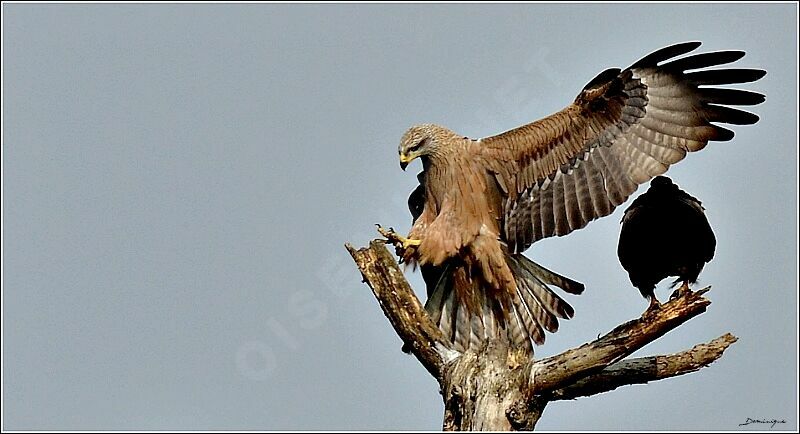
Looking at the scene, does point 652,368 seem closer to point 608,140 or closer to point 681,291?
point 681,291

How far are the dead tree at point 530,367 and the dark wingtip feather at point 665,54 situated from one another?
7.29 feet

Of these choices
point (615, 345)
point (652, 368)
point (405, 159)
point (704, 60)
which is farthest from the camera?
point (405, 159)

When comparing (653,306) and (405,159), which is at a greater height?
(405,159)

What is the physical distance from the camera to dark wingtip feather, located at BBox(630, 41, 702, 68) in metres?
8.15

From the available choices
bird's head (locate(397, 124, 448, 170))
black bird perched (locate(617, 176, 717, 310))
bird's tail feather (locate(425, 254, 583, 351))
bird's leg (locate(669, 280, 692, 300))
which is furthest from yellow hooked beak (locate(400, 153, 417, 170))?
bird's leg (locate(669, 280, 692, 300))

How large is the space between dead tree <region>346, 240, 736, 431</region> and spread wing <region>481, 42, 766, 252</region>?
1.74 metres

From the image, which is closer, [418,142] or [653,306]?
[653,306]

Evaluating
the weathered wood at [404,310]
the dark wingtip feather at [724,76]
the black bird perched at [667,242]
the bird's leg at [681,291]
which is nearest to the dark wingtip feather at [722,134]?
the dark wingtip feather at [724,76]

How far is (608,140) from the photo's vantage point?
8719 mm

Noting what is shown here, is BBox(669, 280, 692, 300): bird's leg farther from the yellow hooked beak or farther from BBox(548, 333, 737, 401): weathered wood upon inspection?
the yellow hooked beak

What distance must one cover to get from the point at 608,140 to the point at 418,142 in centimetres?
161

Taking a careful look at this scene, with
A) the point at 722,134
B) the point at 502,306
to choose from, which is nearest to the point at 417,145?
the point at 502,306

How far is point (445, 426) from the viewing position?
7066 millimetres

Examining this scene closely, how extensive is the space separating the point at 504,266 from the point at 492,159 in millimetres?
934
